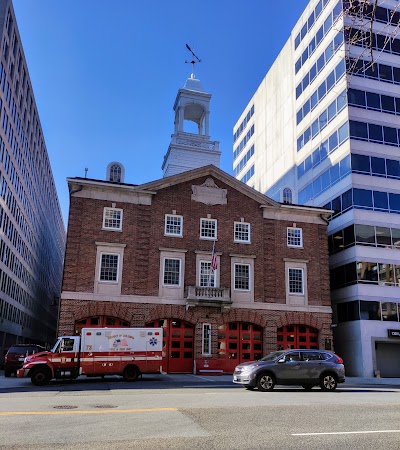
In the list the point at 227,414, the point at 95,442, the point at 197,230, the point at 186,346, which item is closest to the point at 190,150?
→ the point at 197,230

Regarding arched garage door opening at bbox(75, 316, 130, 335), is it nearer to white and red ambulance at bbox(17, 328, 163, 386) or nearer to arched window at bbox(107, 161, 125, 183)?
white and red ambulance at bbox(17, 328, 163, 386)

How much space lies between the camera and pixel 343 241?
36781mm

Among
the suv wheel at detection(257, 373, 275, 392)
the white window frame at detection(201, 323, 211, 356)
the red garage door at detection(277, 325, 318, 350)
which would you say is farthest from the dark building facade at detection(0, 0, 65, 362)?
the suv wheel at detection(257, 373, 275, 392)

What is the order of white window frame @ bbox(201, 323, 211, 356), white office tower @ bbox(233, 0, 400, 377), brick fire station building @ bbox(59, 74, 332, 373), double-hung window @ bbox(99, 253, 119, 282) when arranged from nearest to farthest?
brick fire station building @ bbox(59, 74, 332, 373) → double-hung window @ bbox(99, 253, 119, 282) → white window frame @ bbox(201, 323, 211, 356) → white office tower @ bbox(233, 0, 400, 377)

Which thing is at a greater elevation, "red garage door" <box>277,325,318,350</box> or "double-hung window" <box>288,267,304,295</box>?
"double-hung window" <box>288,267,304,295</box>

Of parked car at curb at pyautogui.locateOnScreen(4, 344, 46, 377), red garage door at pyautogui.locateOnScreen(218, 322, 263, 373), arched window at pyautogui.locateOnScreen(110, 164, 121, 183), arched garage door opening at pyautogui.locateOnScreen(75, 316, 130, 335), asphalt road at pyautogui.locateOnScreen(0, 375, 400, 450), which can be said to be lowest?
asphalt road at pyautogui.locateOnScreen(0, 375, 400, 450)

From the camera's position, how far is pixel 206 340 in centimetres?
3209

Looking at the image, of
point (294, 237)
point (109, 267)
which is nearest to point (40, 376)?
point (109, 267)

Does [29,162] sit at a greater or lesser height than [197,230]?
greater

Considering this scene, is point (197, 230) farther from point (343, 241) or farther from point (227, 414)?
point (227, 414)

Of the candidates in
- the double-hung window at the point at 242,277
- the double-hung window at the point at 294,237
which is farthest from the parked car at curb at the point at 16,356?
the double-hung window at the point at 294,237

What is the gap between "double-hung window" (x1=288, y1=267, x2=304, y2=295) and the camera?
3472 centimetres

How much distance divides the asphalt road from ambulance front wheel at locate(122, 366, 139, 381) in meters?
8.93

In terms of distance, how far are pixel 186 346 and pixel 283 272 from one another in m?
9.03
